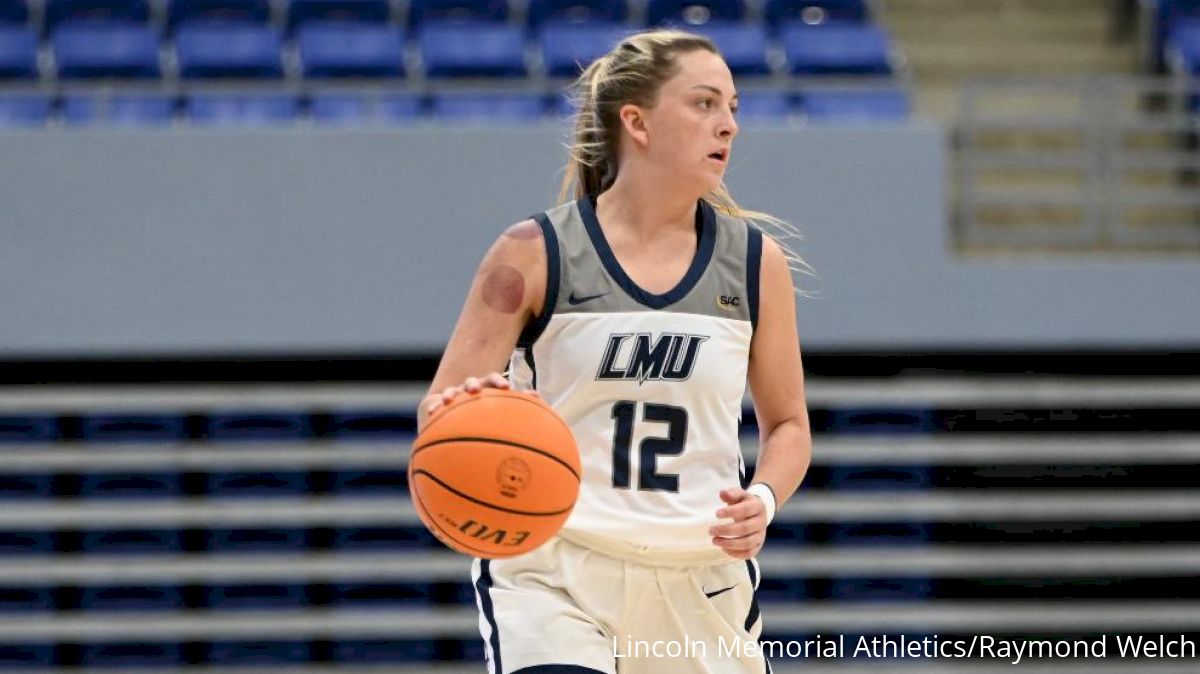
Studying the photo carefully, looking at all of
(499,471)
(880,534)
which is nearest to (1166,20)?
(880,534)

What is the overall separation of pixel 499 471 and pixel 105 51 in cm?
579

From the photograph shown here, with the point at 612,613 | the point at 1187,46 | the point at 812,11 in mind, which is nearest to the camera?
the point at 612,613

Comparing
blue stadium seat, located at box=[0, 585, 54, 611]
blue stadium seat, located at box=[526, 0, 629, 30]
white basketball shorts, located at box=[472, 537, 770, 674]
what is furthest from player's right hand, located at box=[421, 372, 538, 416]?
blue stadium seat, located at box=[526, 0, 629, 30]

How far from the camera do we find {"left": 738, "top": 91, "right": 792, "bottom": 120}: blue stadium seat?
768cm

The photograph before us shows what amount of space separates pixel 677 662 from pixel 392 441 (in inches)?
172

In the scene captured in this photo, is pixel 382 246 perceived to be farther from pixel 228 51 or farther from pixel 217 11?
pixel 217 11

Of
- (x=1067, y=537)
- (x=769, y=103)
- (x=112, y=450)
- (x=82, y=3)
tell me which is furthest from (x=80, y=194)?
(x=1067, y=537)

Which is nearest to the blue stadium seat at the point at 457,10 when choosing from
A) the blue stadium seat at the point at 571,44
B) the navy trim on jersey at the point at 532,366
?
the blue stadium seat at the point at 571,44

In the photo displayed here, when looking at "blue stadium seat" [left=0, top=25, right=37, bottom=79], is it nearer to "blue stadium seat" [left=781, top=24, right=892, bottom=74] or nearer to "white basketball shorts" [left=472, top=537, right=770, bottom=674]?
"blue stadium seat" [left=781, top=24, right=892, bottom=74]

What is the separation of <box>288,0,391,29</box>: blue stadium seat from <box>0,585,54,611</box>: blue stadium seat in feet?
9.95

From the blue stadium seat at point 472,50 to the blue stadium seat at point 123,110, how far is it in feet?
4.00

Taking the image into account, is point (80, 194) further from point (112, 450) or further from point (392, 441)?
point (392, 441)

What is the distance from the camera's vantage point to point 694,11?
8.86 m

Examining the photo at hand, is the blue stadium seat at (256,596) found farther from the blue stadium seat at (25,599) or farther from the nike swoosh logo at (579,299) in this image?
the nike swoosh logo at (579,299)
